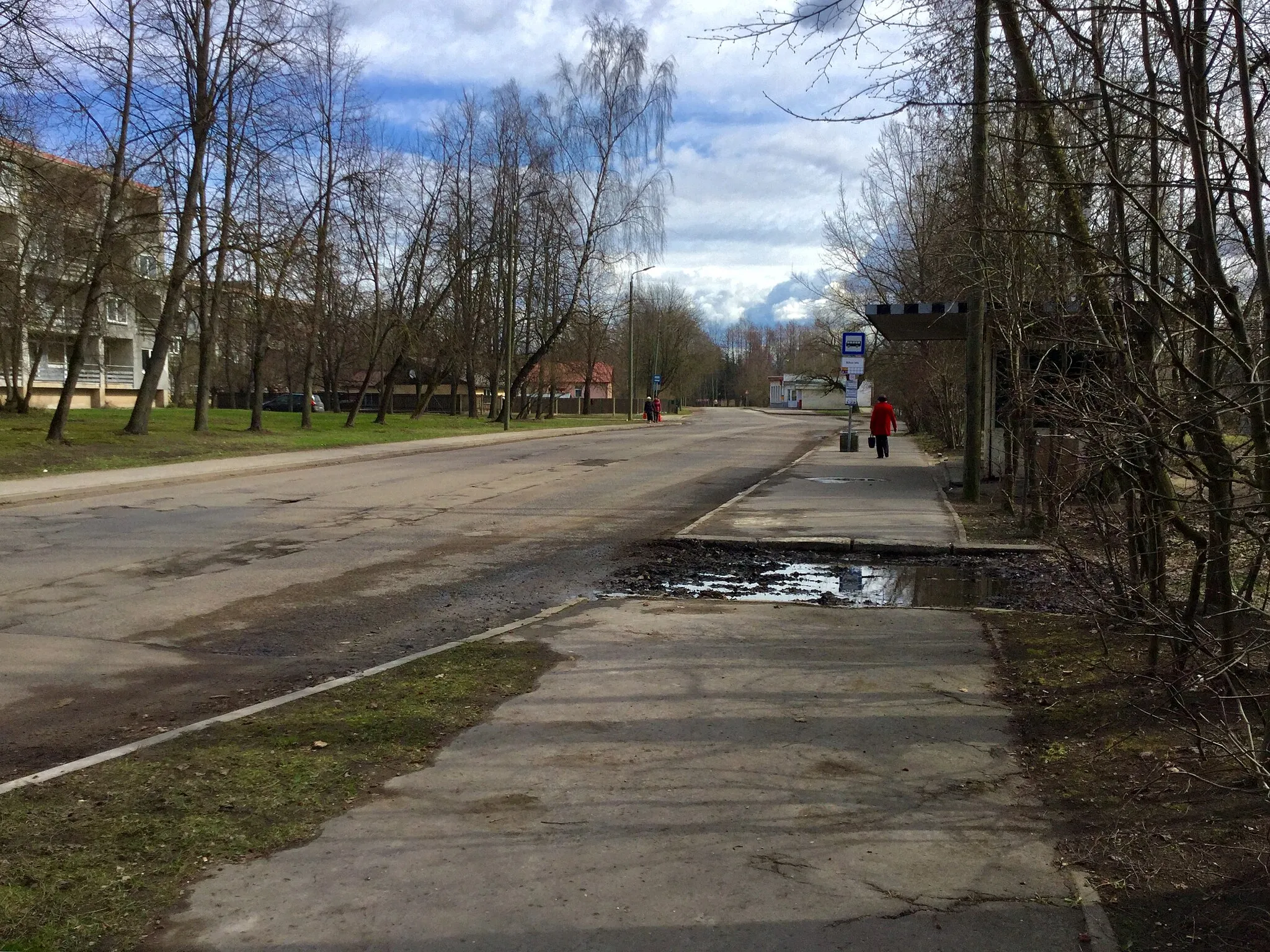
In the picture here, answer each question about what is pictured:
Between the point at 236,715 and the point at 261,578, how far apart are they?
461 centimetres

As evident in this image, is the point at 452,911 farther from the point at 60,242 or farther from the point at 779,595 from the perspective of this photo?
the point at 60,242

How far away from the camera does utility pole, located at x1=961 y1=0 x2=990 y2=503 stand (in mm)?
8117

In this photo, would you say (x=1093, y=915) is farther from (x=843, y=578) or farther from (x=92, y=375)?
(x=92, y=375)

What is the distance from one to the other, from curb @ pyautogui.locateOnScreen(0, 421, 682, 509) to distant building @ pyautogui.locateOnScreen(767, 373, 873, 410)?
177ft

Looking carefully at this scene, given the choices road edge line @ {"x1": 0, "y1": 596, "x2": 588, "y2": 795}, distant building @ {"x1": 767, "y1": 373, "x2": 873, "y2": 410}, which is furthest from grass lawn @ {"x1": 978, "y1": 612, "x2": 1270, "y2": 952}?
distant building @ {"x1": 767, "y1": 373, "x2": 873, "y2": 410}

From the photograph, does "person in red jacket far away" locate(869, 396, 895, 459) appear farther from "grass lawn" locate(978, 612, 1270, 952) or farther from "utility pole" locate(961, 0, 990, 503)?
"grass lawn" locate(978, 612, 1270, 952)

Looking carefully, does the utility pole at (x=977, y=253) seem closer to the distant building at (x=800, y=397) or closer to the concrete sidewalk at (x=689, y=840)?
the concrete sidewalk at (x=689, y=840)

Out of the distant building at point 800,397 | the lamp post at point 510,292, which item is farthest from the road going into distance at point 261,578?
the distant building at point 800,397

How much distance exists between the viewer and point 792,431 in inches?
1927

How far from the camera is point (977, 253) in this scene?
10.7 meters

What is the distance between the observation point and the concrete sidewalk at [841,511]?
11984mm

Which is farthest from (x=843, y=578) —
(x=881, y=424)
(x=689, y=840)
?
(x=881, y=424)

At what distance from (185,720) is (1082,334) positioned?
5.96 meters

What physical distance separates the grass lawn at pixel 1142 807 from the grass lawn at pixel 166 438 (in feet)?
61.9
